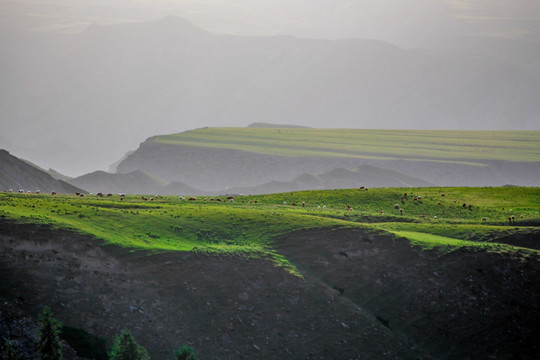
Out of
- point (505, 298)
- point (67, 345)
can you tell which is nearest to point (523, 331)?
point (505, 298)

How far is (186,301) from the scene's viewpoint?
4188cm

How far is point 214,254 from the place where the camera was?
48.2m

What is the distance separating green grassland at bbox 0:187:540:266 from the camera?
4953 centimetres

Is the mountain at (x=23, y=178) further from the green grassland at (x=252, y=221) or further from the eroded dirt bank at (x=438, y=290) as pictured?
the eroded dirt bank at (x=438, y=290)

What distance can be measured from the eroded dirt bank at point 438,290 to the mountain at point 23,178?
9882 centimetres

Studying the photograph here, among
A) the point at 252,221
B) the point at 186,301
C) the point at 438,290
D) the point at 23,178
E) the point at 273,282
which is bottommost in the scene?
the point at 186,301

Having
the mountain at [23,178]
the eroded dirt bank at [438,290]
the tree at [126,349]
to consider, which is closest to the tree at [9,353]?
the tree at [126,349]

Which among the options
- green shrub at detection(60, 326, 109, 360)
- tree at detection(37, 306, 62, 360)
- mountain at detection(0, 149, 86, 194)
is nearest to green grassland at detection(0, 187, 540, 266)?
green shrub at detection(60, 326, 109, 360)

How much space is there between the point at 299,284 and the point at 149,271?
1126 cm

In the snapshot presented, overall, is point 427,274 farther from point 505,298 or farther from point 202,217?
point 202,217

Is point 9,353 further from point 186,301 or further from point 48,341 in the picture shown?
point 186,301

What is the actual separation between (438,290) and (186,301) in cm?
1977

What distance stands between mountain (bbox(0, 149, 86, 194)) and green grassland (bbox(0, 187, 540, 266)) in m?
74.1

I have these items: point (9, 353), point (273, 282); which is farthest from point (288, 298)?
point (9, 353)
